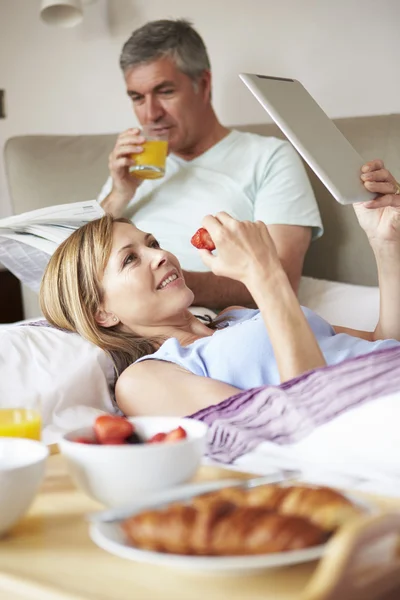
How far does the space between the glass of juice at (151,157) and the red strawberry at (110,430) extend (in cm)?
149

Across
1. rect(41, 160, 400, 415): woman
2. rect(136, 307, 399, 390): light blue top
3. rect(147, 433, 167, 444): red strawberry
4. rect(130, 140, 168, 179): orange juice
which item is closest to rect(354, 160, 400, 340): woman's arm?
rect(41, 160, 400, 415): woman

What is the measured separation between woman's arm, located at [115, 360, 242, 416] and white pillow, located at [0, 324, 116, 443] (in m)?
0.10

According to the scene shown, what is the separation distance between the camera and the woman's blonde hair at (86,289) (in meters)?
1.68

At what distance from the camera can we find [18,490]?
800mm

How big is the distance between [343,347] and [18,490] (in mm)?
921

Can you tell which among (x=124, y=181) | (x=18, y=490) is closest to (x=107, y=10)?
(x=124, y=181)

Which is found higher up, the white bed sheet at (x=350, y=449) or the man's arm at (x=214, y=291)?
the man's arm at (x=214, y=291)

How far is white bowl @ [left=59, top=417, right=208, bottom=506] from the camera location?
2.66 feet

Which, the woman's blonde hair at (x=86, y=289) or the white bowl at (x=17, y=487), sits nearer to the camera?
the white bowl at (x=17, y=487)

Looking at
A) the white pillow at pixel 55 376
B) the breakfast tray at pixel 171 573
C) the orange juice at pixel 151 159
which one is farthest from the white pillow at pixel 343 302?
the breakfast tray at pixel 171 573

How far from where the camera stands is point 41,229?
186 cm

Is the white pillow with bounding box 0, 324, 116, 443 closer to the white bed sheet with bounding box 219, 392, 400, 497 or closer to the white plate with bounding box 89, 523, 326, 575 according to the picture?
the white bed sheet with bounding box 219, 392, 400, 497

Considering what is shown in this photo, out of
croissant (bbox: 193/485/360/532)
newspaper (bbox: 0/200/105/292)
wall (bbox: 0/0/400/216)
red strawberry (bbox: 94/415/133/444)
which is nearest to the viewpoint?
croissant (bbox: 193/485/360/532)

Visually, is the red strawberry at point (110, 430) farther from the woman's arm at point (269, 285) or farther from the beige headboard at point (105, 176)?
the beige headboard at point (105, 176)
